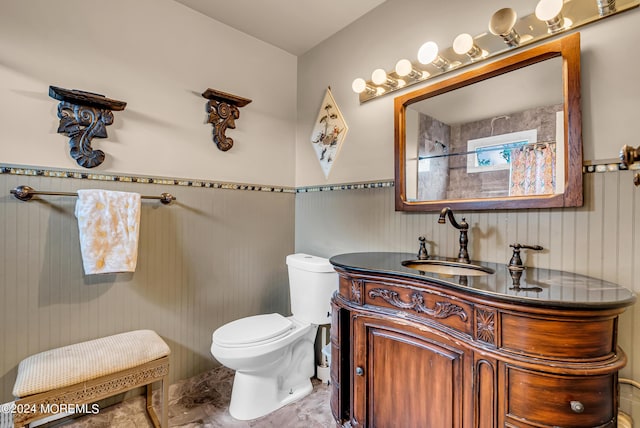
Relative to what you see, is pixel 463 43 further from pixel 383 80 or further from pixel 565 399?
pixel 565 399

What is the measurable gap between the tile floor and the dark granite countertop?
979mm

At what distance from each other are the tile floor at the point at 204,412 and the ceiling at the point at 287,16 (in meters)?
2.35

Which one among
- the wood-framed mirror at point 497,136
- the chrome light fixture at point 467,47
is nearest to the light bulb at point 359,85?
the wood-framed mirror at point 497,136

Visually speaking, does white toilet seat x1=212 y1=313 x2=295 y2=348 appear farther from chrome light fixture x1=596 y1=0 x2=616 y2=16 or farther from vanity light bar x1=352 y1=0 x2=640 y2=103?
chrome light fixture x1=596 y1=0 x2=616 y2=16

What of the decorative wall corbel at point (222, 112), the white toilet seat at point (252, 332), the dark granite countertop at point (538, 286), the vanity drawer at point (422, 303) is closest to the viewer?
the dark granite countertop at point (538, 286)

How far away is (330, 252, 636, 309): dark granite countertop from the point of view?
79 centimetres

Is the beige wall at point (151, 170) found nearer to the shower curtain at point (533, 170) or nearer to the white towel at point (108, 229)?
the white towel at point (108, 229)

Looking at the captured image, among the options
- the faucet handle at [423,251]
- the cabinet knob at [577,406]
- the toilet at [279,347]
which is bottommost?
the toilet at [279,347]

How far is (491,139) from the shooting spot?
4.50 feet

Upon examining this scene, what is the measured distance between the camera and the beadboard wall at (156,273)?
1412 mm

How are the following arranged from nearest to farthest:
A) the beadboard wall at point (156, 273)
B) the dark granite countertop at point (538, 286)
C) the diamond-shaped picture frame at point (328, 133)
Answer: the dark granite countertop at point (538, 286), the beadboard wall at point (156, 273), the diamond-shaped picture frame at point (328, 133)

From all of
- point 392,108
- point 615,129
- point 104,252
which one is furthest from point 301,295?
point 615,129

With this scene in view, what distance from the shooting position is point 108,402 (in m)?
1.62

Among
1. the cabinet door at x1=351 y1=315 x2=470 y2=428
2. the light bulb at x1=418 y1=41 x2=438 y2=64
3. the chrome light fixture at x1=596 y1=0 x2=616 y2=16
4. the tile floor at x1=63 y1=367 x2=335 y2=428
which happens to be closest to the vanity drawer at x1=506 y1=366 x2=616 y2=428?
the cabinet door at x1=351 y1=315 x2=470 y2=428
